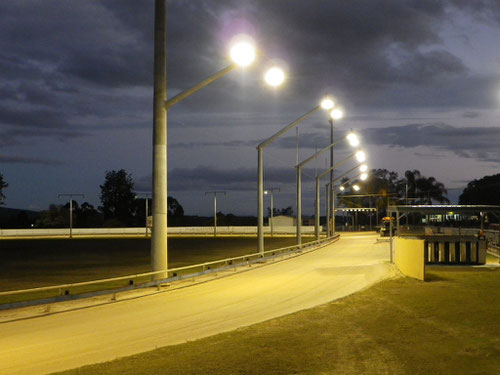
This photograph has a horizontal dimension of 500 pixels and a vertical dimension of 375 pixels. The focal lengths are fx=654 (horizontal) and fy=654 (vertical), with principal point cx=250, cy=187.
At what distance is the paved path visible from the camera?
950cm

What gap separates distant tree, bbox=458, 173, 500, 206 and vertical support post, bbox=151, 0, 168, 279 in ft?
339

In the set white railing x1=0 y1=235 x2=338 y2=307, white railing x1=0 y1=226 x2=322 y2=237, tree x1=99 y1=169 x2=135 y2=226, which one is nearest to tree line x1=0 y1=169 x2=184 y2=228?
tree x1=99 y1=169 x2=135 y2=226

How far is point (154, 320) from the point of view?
41.3 ft

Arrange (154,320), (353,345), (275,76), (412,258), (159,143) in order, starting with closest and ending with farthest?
1. (353,345)
2. (154,320)
3. (159,143)
4. (275,76)
5. (412,258)

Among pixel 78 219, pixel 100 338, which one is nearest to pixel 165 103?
pixel 100 338

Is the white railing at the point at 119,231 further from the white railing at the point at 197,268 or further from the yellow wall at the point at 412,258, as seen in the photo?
the yellow wall at the point at 412,258

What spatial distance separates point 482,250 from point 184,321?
56.0ft

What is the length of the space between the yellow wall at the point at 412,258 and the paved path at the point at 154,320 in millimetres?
1152

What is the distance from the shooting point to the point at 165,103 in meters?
17.7

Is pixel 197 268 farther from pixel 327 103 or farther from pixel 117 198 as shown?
pixel 117 198

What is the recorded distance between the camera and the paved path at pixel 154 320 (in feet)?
31.2

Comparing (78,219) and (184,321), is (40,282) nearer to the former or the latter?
(184,321)

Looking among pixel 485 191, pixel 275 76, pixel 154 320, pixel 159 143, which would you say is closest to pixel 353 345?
pixel 154 320

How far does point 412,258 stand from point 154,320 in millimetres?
11337
